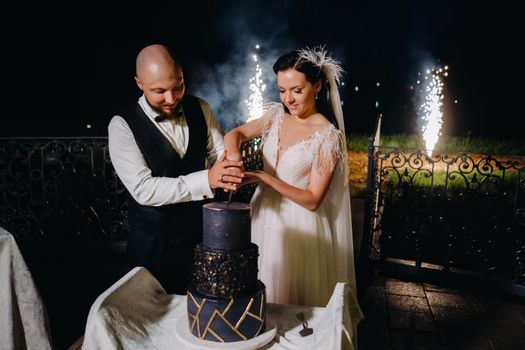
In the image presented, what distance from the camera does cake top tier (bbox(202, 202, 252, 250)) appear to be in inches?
59.6

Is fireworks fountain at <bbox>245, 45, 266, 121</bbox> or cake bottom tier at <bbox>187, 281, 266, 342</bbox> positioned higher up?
fireworks fountain at <bbox>245, 45, 266, 121</bbox>

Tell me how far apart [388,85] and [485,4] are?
280 inches

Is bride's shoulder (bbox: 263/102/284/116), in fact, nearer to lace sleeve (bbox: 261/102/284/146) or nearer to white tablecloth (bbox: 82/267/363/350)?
lace sleeve (bbox: 261/102/284/146)

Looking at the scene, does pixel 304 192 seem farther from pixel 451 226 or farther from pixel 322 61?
pixel 451 226

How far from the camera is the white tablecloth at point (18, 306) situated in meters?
2.36

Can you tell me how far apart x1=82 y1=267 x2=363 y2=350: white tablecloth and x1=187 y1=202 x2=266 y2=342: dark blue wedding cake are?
13 cm

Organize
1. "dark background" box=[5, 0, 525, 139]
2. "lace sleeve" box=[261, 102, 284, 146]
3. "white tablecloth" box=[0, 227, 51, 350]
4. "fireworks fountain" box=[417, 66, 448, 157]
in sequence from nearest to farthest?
"white tablecloth" box=[0, 227, 51, 350], "lace sleeve" box=[261, 102, 284, 146], "dark background" box=[5, 0, 525, 139], "fireworks fountain" box=[417, 66, 448, 157]

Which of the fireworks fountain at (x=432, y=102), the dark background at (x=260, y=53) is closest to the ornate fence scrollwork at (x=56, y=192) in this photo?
the dark background at (x=260, y=53)

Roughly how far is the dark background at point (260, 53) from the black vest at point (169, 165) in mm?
11865

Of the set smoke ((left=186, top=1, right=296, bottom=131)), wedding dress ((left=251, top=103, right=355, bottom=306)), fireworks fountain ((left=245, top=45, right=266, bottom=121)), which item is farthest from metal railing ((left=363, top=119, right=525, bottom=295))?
fireworks fountain ((left=245, top=45, right=266, bottom=121))

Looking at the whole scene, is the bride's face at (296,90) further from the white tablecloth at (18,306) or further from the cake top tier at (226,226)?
the white tablecloth at (18,306)

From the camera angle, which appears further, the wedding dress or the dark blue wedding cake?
the wedding dress

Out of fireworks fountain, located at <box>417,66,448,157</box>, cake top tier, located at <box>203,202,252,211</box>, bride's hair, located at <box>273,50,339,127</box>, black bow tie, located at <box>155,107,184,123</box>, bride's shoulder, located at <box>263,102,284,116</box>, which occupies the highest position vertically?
fireworks fountain, located at <box>417,66,448,157</box>

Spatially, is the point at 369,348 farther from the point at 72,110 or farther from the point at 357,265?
the point at 72,110
